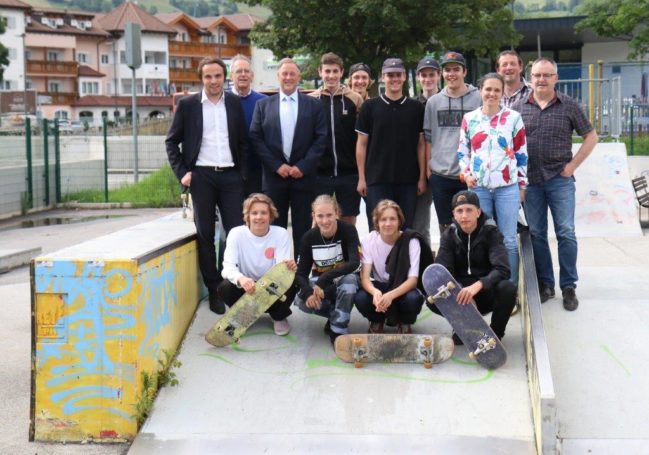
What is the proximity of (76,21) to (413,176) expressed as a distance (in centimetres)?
11154

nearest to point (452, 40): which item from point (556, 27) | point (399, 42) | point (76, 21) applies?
point (399, 42)

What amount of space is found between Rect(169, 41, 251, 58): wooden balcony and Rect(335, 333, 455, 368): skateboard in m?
108

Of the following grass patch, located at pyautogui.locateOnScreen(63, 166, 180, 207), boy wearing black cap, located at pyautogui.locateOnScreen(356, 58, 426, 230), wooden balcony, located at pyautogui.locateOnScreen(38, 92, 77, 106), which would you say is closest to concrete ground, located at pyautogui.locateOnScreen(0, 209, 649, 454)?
boy wearing black cap, located at pyautogui.locateOnScreen(356, 58, 426, 230)

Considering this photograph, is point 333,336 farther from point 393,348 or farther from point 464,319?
point 464,319

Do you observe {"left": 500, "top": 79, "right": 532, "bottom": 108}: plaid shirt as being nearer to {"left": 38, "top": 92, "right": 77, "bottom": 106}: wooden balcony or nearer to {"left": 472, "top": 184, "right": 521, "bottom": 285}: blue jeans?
{"left": 472, "top": 184, "right": 521, "bottom": 285}: blue jeans

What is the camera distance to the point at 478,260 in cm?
642

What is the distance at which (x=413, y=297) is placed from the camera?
6.49 metres

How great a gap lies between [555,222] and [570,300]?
2.22ft

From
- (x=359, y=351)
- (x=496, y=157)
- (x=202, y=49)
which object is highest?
(x=202, y=49)

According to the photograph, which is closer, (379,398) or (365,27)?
(379,398)

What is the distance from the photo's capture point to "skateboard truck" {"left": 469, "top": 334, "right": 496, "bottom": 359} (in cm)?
618

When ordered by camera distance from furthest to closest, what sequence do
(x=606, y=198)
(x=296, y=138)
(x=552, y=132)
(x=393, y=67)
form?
(x=606, y=198), (x=296, y=138), (x=393, y=67), (x=552, y=132)

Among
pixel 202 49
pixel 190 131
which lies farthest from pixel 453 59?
pixel 202 49

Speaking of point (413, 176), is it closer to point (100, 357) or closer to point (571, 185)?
point (571, 185)
